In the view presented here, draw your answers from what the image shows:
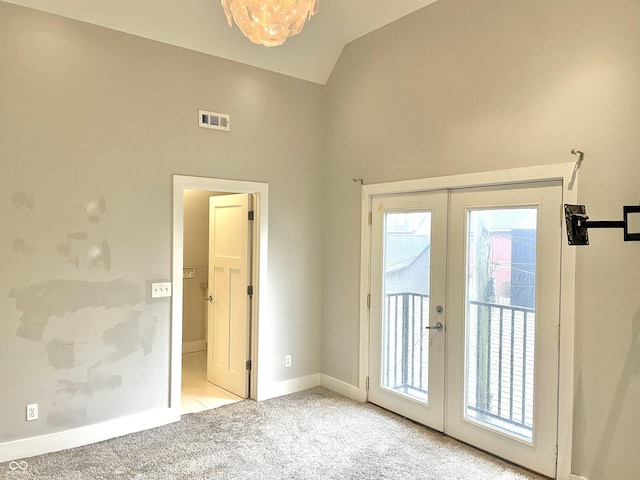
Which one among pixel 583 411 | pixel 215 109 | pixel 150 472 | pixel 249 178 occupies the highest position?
pixel 215 109

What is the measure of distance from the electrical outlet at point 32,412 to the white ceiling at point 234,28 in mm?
2812

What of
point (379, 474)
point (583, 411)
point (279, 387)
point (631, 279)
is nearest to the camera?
point (631, 279)

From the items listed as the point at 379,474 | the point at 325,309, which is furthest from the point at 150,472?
the point at 325,309

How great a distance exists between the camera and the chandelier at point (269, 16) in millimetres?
2059

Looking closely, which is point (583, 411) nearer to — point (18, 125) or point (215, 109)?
point (215, 109)

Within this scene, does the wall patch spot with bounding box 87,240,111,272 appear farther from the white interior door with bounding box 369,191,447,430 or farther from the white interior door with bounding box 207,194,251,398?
the white interior door with bounding box 369,191,447,430

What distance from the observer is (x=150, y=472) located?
3.01 metres

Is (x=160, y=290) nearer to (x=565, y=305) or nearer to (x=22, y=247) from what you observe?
(x=22, y=247)

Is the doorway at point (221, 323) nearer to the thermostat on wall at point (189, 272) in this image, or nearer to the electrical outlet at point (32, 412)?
the thermostat on wall at point (189, 272)

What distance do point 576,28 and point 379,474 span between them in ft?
10.4

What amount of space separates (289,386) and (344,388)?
0.56 metres

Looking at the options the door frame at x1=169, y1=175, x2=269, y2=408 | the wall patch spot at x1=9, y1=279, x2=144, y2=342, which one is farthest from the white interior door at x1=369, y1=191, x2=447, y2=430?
the wall patch spot at x1=9, y1=279, x2=144, y2=342

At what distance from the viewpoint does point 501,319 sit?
10.7ft

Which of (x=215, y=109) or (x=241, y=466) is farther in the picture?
(x=215, y=109)
